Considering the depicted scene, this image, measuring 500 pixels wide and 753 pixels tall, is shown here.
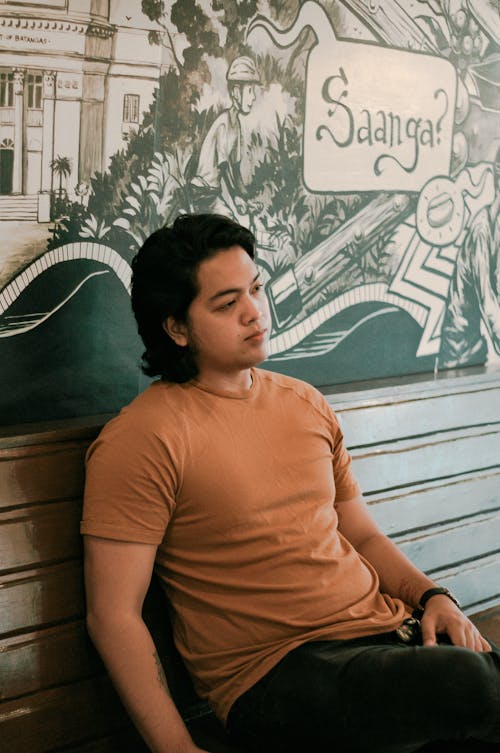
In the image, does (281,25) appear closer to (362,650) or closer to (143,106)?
(143,106)

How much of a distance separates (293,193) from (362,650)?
140 centimetres

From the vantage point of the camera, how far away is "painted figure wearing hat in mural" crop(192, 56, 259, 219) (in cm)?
245

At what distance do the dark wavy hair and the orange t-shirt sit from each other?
72 millimetres

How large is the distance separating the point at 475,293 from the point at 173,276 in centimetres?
167

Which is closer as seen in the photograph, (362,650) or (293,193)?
(362,650)

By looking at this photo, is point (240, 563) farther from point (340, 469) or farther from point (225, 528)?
point (340, 469)

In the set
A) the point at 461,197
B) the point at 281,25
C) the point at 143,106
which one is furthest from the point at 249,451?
the point at 461,197

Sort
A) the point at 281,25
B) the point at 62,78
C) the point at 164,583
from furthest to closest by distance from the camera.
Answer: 1. the point at 281,25
2. the point at 62,78
3. the point at 164,583

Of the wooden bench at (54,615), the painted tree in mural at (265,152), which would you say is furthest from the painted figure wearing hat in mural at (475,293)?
the wooden bench at (54,615)

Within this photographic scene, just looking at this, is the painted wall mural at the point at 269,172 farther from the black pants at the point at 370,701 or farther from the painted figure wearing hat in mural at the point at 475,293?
the black pants at the point at 370,701

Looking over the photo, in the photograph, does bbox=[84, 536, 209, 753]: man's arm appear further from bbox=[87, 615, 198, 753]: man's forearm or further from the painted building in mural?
the painted building in mural

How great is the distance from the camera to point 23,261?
210cm

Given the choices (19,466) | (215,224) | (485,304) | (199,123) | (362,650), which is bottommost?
(362,650)

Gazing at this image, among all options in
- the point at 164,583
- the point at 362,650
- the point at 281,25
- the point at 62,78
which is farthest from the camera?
the point at 281,25
